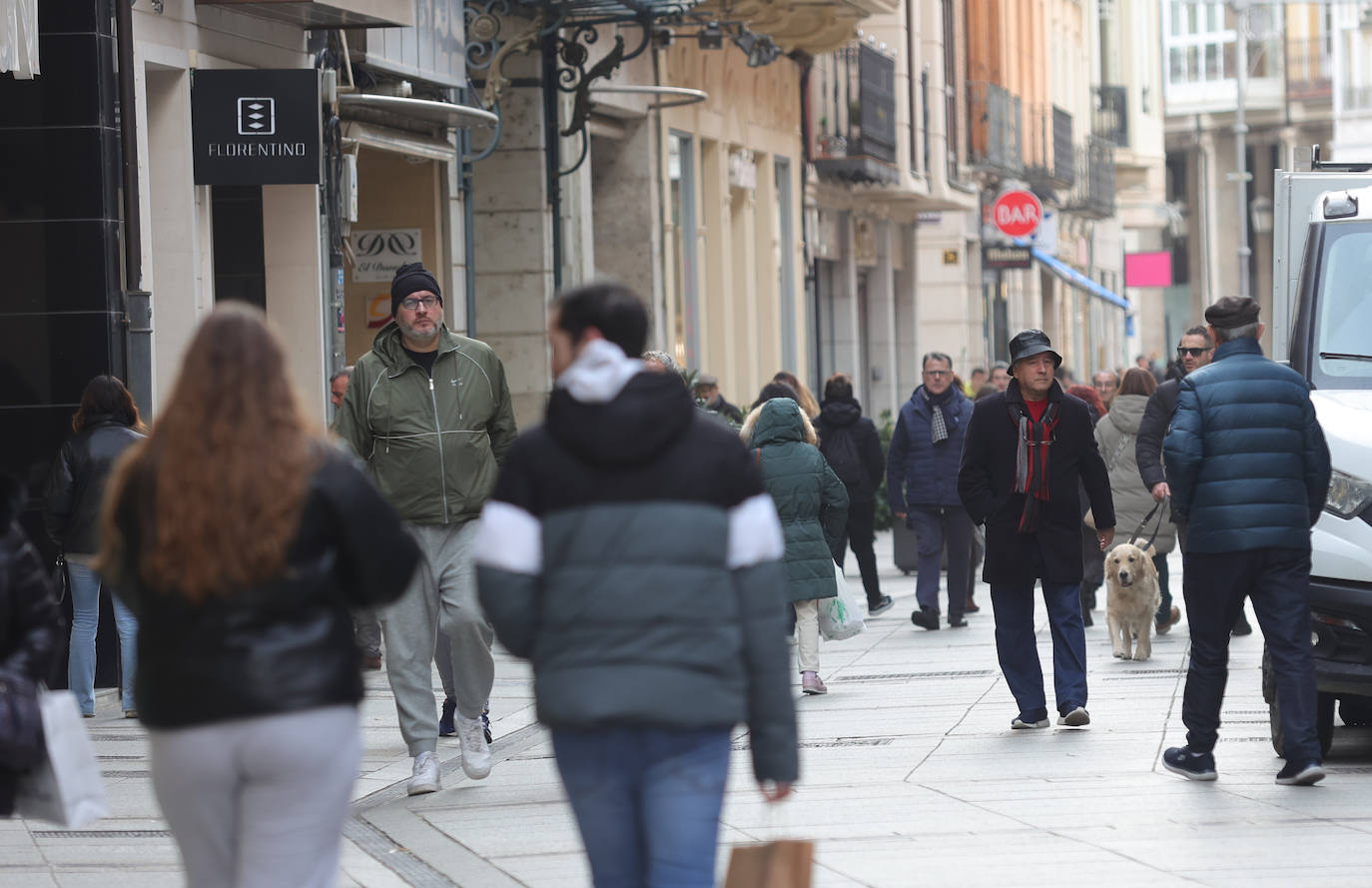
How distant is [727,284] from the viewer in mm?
28844

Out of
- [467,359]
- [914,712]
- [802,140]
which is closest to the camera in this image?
[467,359]

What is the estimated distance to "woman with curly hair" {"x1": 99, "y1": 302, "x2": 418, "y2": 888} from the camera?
4.63 meters

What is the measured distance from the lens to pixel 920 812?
8.89 meters

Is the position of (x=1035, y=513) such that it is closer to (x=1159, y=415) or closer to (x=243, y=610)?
(x=1159, y=415)

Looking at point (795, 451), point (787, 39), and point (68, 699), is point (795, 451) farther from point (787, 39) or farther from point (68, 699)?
point (787, 39)

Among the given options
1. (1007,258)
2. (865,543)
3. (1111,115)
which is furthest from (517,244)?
(1111,115)

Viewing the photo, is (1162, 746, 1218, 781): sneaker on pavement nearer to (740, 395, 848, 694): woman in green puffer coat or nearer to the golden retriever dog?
(740, 395, 848, 694): woman in green puffer coat

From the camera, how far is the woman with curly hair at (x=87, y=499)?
11906 millimetres

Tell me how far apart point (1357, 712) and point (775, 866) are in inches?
287

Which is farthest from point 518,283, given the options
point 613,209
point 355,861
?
point 355,861

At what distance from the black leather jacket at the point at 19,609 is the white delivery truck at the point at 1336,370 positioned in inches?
225

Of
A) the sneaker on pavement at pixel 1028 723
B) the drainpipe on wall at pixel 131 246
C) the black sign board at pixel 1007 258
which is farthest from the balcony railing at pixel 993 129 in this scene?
the sneaker on pavement at pixel 1028 723

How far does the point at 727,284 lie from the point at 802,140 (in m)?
4.10

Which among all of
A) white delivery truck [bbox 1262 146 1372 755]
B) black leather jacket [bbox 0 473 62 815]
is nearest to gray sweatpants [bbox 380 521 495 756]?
white delivery truck [bbox 1262 146 1372 755]
